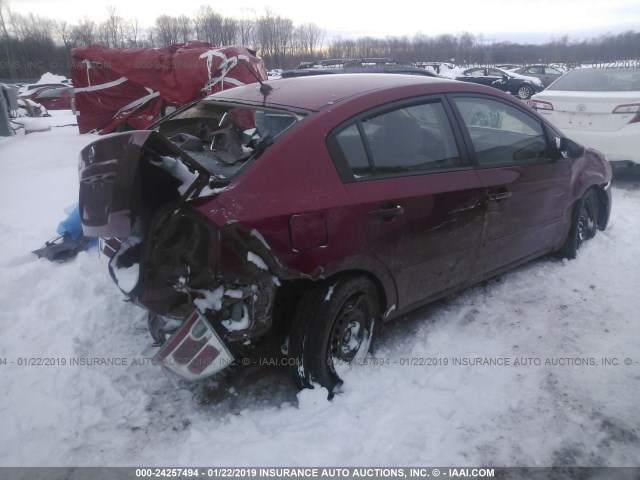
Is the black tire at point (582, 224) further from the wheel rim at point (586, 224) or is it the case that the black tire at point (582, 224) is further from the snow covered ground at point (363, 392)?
the snow covered ground at point (363, 392)

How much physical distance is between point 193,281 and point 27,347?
1531 millimetres

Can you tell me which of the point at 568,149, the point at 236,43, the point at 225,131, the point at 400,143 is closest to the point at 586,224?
the point at 568,149

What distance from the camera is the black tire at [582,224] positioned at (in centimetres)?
420

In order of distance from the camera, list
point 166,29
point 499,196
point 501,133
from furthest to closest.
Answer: point 166,29, point 501,133, point 499,196

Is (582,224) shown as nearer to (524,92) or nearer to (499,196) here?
(499,196)

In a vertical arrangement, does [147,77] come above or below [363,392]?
above

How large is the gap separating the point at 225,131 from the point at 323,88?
69 centimetres

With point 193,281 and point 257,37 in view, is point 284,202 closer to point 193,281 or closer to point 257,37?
point 193,281

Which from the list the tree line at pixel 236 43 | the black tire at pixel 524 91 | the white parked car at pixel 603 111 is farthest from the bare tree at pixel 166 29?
the white parked car at pixel 603 111

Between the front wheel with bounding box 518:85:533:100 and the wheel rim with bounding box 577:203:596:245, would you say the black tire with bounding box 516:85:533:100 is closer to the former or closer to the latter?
the front wheel with bounding box 518:85:533:100

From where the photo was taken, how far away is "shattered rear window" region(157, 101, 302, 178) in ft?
8.24

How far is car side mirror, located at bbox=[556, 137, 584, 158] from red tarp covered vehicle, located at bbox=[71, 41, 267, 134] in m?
7.15

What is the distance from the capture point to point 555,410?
2576 mm

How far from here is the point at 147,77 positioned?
1009 centimetres
